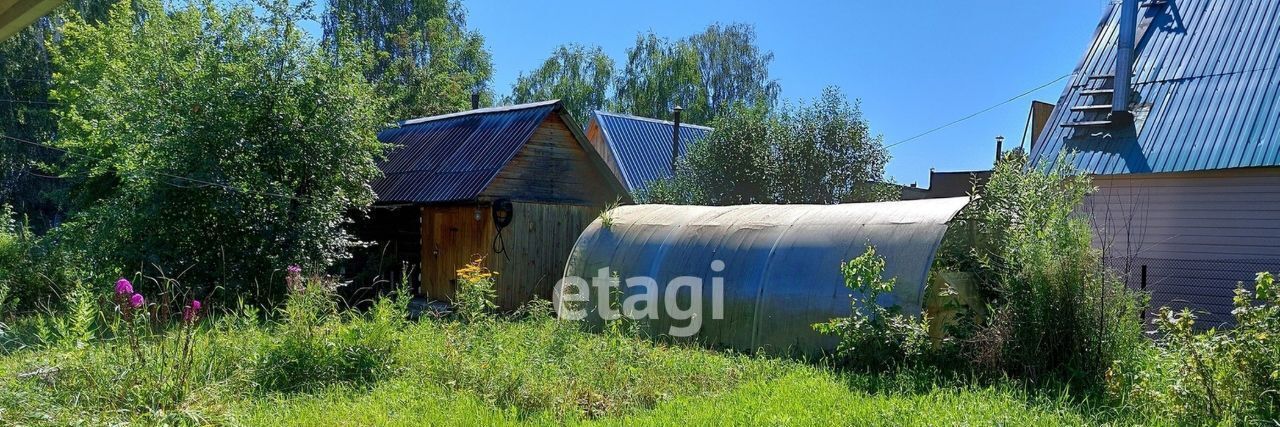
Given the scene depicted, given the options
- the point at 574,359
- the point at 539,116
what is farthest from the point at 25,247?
the point at 574,359

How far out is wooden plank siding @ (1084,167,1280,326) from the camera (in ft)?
29.6

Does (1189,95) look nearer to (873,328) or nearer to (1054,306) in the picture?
(1054,306)

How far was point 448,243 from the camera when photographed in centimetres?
1335

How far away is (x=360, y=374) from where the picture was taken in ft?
21.8

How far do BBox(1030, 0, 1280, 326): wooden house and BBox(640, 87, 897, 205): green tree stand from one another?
4.24 m

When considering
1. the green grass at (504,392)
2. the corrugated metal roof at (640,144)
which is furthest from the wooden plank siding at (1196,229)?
the corrugated metal roof at (640,144)

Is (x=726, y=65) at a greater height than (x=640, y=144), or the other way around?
(x=726, y=65)

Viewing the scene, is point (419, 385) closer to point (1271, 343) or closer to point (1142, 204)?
point (1271, 343)

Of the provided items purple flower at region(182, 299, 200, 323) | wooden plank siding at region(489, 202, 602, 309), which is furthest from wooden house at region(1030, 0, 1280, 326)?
purple flower at region(182, 299, 200, 323)

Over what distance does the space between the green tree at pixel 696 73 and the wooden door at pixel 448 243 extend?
19656 mm

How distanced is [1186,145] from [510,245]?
9.05 meters

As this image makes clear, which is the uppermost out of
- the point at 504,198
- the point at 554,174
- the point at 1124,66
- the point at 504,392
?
the point at 1124,66

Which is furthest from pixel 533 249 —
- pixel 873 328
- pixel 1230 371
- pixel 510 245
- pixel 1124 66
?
pixel 1230 371

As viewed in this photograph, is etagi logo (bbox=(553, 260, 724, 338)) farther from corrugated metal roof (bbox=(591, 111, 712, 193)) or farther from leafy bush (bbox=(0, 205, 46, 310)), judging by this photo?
corrugated metal roof (bbox=(591, 111, 712, 193))
